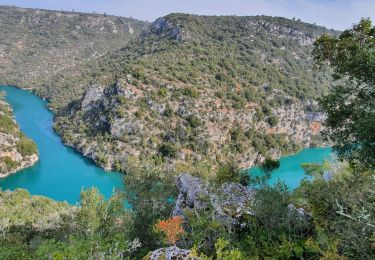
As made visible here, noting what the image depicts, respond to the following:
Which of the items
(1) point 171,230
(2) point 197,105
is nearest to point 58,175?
(2) point 197,105

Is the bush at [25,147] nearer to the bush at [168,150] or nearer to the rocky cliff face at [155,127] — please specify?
the rocky cliff face at [155,127]

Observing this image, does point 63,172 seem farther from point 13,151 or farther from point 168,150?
point 168,150

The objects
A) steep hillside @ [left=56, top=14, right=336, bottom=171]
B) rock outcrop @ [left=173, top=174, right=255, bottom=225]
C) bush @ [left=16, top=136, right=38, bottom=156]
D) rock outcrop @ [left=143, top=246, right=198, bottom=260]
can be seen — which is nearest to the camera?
rock outcrop @ [left=143, top=246, right=198, bottom=260]

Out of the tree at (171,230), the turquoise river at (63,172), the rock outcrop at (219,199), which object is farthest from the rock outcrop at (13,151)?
the tree at (171,230)

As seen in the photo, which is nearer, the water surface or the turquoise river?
the water surface

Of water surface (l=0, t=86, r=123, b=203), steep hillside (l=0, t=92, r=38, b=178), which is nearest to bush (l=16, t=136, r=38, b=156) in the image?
steep hillside (l=0, t=92, r=38, b=178)

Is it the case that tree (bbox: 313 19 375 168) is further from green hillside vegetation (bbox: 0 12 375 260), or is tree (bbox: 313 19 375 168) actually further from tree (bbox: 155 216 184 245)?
tree (bbox: 155 216 184 245)

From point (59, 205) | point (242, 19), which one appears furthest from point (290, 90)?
point (59, 205)

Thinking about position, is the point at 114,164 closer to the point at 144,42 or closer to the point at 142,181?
the point at 142,181
